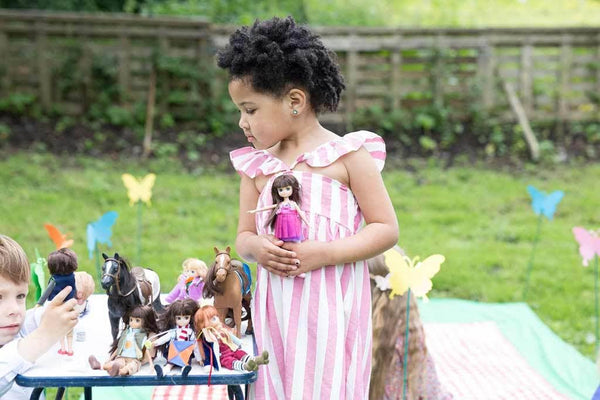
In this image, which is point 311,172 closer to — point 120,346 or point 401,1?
point 120,346

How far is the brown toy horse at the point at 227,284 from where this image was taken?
7.72 ft

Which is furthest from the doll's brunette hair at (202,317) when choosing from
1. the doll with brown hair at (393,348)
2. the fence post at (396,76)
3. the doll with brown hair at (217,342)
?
the fence post at (396,76)

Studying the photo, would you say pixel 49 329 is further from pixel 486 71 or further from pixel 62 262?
pixel 486 71

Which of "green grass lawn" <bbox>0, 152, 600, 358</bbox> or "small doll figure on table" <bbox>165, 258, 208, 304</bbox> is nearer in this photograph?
"small doll figure on table" <bbox>165, 258, 208, 304</bbox>

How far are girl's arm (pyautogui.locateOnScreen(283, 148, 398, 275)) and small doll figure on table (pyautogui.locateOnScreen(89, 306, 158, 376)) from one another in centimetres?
44

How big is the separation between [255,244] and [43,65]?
Answer: 681 centimetres

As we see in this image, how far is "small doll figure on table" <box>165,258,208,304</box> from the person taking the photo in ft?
8.52

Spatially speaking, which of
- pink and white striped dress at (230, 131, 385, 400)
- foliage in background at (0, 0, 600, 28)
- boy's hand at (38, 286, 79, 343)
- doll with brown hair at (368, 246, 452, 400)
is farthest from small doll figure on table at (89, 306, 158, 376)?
foliage in background at (0, 0, 600, 28)

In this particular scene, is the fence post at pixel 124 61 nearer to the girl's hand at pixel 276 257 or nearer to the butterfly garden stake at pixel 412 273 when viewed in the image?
the butterfly garden stake at pixel 412 273

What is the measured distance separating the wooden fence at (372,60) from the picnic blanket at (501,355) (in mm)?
4171

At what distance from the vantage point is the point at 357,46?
8523 mm

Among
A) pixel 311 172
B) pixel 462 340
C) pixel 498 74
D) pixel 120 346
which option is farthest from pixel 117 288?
pixel 498 74

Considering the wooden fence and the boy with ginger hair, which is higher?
the wooden fence

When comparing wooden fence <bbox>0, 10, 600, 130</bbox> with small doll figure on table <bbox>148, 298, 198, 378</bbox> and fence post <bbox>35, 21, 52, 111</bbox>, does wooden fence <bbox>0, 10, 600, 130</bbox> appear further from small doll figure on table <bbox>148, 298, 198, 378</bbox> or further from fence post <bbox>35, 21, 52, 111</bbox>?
small doll figure on table <bbox>148, 298, 198, 378</bbox>
